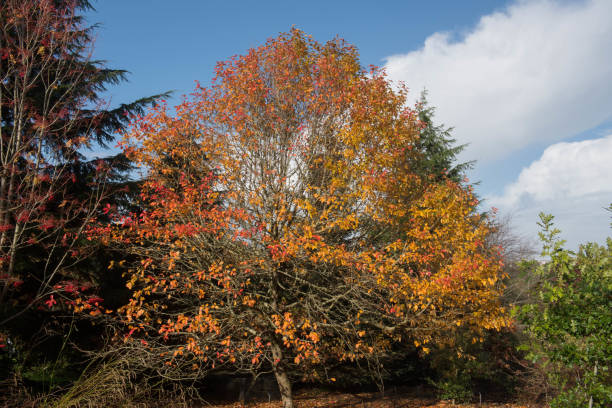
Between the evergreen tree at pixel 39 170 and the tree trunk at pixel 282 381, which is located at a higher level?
the evergreen tree at pixel 39 170

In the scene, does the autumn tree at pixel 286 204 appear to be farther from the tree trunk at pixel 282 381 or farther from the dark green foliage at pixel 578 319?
the dark green foliage at pixel 578 319

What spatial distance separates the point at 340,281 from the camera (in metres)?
10.3

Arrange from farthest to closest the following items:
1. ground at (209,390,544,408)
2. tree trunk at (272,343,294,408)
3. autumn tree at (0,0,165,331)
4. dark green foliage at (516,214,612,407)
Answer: ground at (209,390,544,408), tree trunk at (272,343,294,408), autumn tree at (0,0,165,331), dark green foliage at (516,214,612,407)

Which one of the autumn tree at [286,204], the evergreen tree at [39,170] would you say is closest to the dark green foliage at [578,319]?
the autumn tree at [286,204]

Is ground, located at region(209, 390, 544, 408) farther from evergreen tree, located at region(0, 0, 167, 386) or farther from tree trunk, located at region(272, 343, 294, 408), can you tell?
evergreen tree, located at region(0, 0, 167, 386)

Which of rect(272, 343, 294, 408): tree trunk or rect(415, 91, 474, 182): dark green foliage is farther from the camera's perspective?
rect(415, 91, 474, 182): dark green foliage

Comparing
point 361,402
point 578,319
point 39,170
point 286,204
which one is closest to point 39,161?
point 39,170

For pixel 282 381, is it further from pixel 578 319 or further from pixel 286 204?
pixel 578 319

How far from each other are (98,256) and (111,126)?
453 cm

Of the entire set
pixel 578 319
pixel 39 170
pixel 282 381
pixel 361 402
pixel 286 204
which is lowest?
pixel 361 402

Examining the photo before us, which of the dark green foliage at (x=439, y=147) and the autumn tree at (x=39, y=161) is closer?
the autumn tree at (x=39, y=161)

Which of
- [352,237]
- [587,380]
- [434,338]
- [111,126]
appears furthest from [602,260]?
[111,126]

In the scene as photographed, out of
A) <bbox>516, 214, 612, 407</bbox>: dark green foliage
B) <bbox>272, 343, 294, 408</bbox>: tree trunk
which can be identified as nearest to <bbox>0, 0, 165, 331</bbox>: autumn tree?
<bbox>272, 343, 294, 408</bbox>: tree trunk

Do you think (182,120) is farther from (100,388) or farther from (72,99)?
(100,388)
